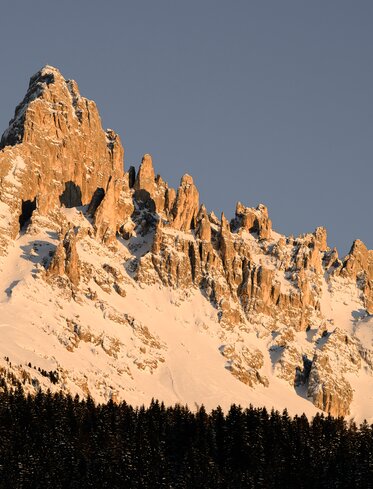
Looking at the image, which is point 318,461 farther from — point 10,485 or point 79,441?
point 10,485

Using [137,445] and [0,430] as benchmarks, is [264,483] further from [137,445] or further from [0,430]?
[0,430]

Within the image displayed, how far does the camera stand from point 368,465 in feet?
626

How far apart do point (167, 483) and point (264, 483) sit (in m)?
14.4

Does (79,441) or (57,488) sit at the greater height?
(79,441)

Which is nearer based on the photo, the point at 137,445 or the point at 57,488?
the point at 57,488

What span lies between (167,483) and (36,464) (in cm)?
1874

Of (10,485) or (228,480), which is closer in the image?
(10,485)

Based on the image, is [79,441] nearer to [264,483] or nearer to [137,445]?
[137,445]

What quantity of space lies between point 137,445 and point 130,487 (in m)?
17.4

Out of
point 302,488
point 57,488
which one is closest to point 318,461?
point 302,488

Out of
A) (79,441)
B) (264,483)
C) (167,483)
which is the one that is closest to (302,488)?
(264,483)

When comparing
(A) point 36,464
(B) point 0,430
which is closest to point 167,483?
(A) point 36,464

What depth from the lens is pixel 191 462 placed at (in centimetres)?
18988

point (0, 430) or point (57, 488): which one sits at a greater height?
point (0, 430)
